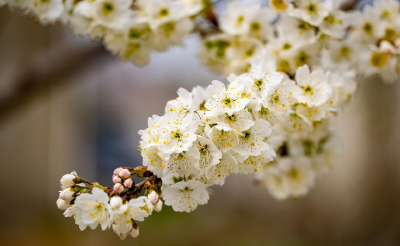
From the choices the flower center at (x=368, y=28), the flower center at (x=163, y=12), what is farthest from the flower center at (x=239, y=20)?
the flower center at (x=368, y=28)

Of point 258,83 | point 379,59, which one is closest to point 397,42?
point 379,59

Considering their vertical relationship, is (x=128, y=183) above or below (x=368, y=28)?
below

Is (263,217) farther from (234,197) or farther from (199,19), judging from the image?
(199,19)

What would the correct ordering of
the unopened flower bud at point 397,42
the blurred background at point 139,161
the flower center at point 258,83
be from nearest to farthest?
the flower center at point 258,83
the unopened flower bud at point 397,42
the blurred background at point 139,161

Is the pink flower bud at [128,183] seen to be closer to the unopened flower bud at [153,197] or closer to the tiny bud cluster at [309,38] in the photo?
the unopened flower bud at [153,197]

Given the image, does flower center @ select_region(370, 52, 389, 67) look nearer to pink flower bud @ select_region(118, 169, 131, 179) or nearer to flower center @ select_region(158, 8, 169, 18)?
flower center @ select_region(158, 8, 169, 18)

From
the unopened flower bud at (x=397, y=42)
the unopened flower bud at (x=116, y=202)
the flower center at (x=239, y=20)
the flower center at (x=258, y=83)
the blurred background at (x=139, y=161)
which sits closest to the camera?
the unopened flower bud at (x=116, y=202)

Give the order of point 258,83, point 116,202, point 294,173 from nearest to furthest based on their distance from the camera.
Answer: point 116,202, point 258,83, point 294,173

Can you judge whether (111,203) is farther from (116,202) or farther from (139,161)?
(139,161)
